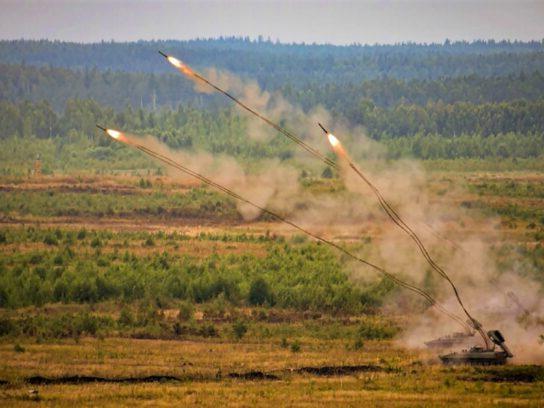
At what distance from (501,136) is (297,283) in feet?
354

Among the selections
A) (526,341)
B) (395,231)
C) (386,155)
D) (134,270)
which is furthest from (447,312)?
(386,155)

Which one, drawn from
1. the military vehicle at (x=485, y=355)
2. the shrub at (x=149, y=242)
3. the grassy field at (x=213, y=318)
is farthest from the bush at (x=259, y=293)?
the shrub at (x=149, y=242)

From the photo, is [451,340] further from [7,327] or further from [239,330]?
[7,327]

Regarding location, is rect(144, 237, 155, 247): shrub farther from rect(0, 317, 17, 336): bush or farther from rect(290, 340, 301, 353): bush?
rect(290, 340, 301, 353): bush

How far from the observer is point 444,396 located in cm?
3906

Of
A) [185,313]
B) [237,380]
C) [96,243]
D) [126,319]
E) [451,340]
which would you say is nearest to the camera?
[237,380]

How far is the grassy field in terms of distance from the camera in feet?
131

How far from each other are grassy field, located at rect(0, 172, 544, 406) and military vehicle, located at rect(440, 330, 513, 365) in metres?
0.62

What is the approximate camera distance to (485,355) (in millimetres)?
44250

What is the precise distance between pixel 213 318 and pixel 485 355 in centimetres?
1252

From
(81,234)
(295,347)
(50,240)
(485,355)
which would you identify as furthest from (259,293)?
(81,234)

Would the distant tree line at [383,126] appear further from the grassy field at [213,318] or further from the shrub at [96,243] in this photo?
the shrub at [96,243]

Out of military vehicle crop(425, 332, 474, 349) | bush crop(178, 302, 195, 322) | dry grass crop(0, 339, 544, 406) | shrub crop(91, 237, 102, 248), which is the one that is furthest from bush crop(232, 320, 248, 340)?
shrub crop(91, 237, 102, 248)

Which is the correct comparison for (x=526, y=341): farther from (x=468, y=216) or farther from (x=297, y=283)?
(x=468, y=216)
